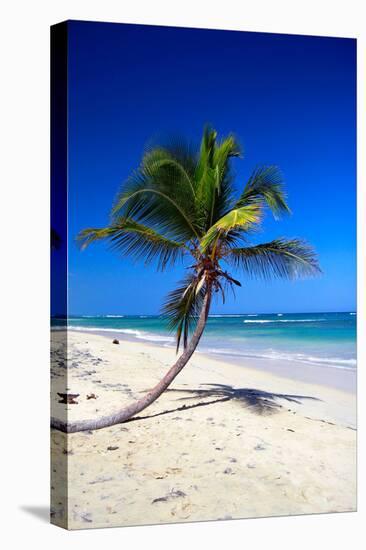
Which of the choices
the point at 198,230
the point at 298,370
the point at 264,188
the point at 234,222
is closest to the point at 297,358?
the point at 298,370

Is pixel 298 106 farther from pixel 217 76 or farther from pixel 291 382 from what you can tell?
pixel 291 382

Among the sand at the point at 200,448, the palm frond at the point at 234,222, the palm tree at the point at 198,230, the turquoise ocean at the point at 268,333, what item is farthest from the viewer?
the turquoise ocean at the point at 268,333

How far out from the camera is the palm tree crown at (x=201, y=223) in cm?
795

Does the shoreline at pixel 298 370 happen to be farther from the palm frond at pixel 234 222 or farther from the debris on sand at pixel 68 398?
the palm frond at pixel 234 222

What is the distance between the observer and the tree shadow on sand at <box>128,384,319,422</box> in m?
8.12

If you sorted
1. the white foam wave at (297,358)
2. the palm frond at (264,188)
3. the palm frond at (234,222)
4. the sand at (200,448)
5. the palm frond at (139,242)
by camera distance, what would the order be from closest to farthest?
the sand at (200,448) → the palm frond at (234,222) → the palm frond at (139,242) → the palm frond at (264,188) → the white foam wave at (297,358)

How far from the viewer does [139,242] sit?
26.0ft

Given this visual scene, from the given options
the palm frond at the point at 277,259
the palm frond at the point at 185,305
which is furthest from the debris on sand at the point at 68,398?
the palm frond at the point at 277,259

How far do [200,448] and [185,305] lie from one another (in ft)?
4.34

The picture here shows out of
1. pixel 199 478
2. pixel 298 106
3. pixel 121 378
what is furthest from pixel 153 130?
pixel 199 478

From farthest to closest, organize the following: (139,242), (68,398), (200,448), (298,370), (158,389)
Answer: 1. (298,370)
2. (158,389)
3. (139,242)
4. (200,448)
5. (68,398)

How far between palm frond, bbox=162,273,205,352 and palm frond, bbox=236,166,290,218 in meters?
0.85

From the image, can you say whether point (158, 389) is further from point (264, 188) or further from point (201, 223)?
point (264, 188)

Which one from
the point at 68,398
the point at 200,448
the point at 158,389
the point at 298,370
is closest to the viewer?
the point at 68,398
